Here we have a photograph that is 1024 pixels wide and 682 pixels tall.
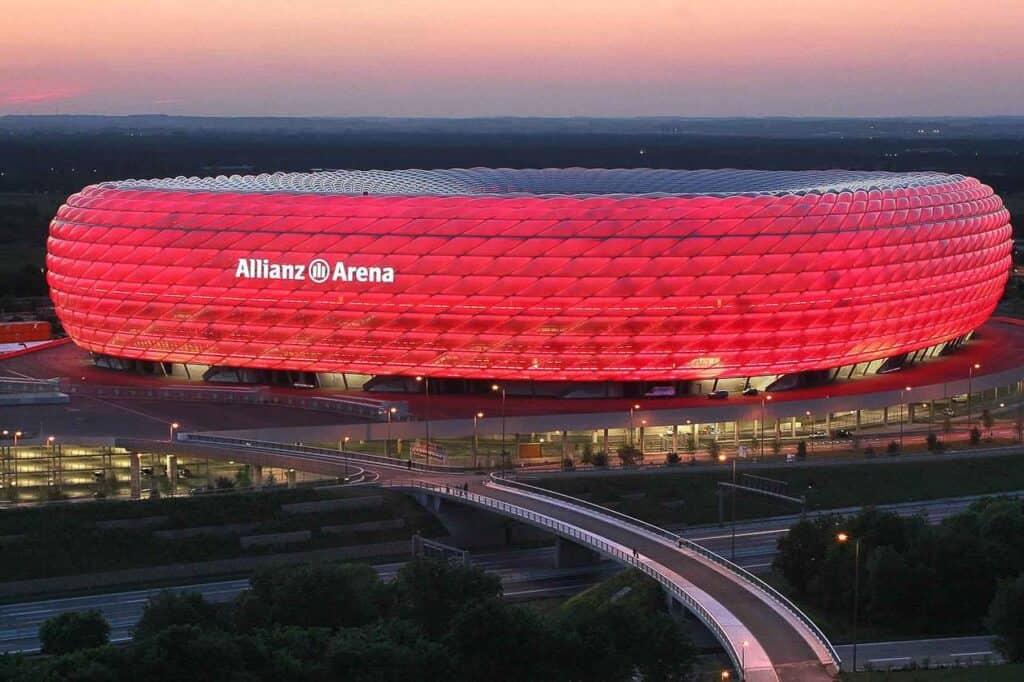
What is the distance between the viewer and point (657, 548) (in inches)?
2657

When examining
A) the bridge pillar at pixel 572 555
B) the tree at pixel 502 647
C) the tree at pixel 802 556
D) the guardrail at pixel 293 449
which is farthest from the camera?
the guardrail at pixel 293 449

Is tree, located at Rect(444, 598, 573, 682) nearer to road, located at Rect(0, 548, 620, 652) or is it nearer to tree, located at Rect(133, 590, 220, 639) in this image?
tree, located at Rect(133, 590, 220, 639)

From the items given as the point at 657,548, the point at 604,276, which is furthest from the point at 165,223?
the point at 657,548

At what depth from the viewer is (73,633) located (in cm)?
5550

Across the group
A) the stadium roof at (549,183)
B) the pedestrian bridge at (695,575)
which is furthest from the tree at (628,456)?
the stadium roof at (549,183)

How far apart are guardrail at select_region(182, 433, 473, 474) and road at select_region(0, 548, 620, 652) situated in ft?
32.2

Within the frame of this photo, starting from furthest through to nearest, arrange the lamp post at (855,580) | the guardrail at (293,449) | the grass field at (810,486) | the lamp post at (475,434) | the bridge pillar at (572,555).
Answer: the lamp post at (475,434) → the guardrail at (293,449) → the grass field at (810,486) → the bridge pillar at (572,555) → the lamp post at (855,580)

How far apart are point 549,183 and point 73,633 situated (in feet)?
207

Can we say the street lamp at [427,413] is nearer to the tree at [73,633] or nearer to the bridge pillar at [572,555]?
the bridge pillar at [572,555]

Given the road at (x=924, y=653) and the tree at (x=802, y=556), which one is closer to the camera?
the road at (x=924, y=653)

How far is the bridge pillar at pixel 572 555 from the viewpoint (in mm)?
71625

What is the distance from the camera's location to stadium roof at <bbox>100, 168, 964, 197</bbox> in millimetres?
101688

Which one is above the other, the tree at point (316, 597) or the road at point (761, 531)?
the tree at point (316, 597)

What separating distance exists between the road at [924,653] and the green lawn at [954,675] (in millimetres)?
2709
